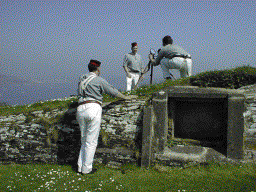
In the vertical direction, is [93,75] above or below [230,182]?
above

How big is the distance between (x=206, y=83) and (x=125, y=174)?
11.2 ft

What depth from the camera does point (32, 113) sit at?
7.28m

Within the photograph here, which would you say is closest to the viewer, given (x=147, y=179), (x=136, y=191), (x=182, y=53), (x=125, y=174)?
(x=136, y=191)

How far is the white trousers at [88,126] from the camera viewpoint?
218 inches

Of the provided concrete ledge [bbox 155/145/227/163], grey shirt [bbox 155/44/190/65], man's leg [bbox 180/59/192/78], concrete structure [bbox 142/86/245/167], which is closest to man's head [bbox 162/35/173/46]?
grey shirt [bbox 155/44/190/65]

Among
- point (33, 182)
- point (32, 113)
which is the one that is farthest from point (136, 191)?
point (32, 113)

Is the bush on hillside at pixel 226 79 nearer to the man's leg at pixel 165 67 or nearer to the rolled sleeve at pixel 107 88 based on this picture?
the man's leg at pixel 165 67

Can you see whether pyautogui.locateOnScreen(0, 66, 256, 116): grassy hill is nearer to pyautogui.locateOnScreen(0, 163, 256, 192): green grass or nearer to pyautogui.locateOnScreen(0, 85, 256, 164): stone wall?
pyautogui.locateOnScreen(0, 85, 256, 164): stone wall

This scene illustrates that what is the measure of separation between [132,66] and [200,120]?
393cm

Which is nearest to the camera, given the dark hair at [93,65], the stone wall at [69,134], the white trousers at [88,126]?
the white trousers at [88,126]

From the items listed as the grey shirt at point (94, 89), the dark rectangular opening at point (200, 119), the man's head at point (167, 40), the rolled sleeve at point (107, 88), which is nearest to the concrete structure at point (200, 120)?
the dark rectangular opening at point (200, 119)

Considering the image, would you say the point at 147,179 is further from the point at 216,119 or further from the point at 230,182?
the point at 216,119

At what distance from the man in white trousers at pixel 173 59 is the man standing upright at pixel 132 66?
4.72 feet

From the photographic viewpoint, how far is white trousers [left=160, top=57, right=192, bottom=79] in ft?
25.5
